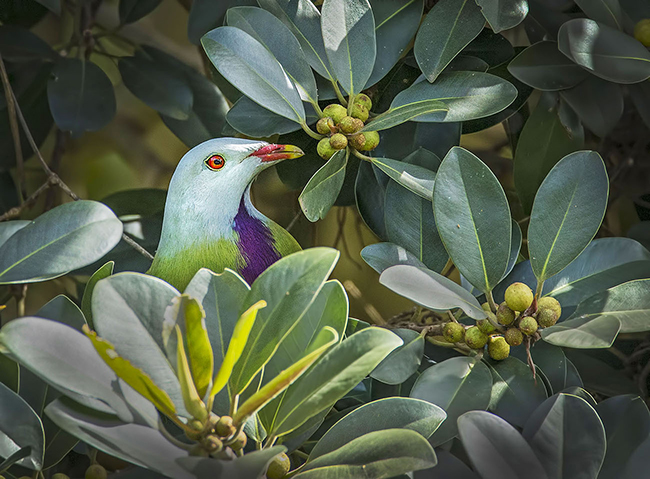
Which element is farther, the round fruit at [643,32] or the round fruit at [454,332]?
the round fruit at [643,32]

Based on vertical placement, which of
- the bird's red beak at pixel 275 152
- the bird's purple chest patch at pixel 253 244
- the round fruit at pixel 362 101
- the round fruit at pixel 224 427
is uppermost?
the round fruit at pixel 362 101

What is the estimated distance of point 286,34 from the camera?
28.5 inches

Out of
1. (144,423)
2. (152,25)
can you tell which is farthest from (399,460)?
(152,25)

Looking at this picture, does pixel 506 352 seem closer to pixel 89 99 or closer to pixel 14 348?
pixel 14 348

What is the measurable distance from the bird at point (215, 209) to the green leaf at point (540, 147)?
325 millimetres

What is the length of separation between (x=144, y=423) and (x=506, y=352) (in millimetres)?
375

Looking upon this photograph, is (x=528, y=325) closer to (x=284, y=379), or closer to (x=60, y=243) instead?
(x=284, y=379)

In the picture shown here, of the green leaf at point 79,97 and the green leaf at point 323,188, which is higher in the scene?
the green leaf at point 79,97

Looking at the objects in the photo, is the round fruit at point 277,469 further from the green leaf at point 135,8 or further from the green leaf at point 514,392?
the green leaf at point 135,8

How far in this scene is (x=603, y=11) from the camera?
30.1 inches

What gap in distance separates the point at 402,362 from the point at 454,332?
2.8 inches

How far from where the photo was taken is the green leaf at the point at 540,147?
2.81 feet

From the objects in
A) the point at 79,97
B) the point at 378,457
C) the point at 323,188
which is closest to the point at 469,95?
the point at 323,188

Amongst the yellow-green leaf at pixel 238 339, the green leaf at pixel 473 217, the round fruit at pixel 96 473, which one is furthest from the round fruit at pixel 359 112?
the round fruit at pixel 96 473
